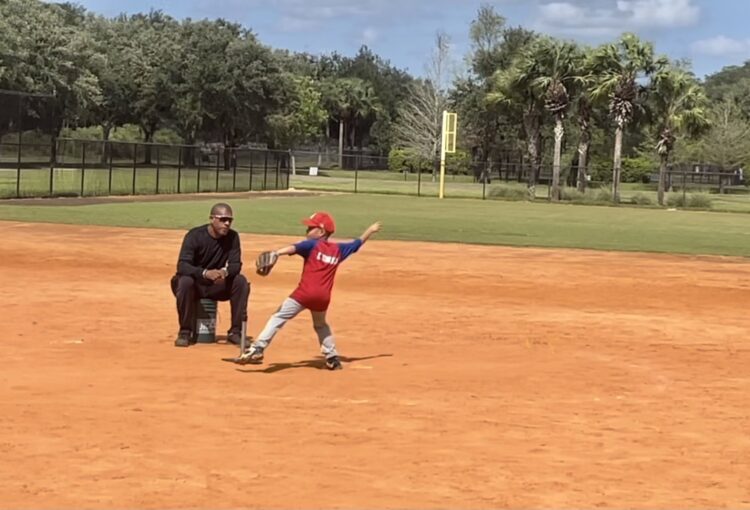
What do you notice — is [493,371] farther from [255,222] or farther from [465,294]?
[255,222]

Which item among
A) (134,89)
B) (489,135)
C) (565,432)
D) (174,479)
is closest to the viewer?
(174,479)

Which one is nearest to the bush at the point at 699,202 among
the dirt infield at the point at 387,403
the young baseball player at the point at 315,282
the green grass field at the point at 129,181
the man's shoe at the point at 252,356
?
the green grass field at the point at 129,181

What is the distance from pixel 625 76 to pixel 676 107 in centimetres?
341

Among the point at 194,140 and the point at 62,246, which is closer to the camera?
the point at 62,246

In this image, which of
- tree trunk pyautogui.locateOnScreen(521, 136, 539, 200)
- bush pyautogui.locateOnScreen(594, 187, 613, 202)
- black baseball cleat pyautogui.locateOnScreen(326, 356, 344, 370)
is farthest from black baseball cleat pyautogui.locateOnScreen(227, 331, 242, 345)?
tree trunk pyautogui.locateOnScreen(521, 136, 539, 200)

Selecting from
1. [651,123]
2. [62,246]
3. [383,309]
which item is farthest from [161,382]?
[651,123]

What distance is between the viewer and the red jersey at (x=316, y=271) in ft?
31.6

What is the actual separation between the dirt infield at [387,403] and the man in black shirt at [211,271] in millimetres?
390

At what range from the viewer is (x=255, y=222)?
3116 centimetres

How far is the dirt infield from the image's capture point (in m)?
6.03

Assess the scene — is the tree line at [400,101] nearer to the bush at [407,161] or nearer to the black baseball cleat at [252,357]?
the bush at [407,161]

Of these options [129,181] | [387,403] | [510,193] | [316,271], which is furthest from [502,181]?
[387,403]

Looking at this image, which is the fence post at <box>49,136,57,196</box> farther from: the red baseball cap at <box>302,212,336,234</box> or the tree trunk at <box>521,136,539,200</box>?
the red baseball cap at <box>302,212,336,234</box>

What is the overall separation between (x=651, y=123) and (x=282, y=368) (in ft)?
178
